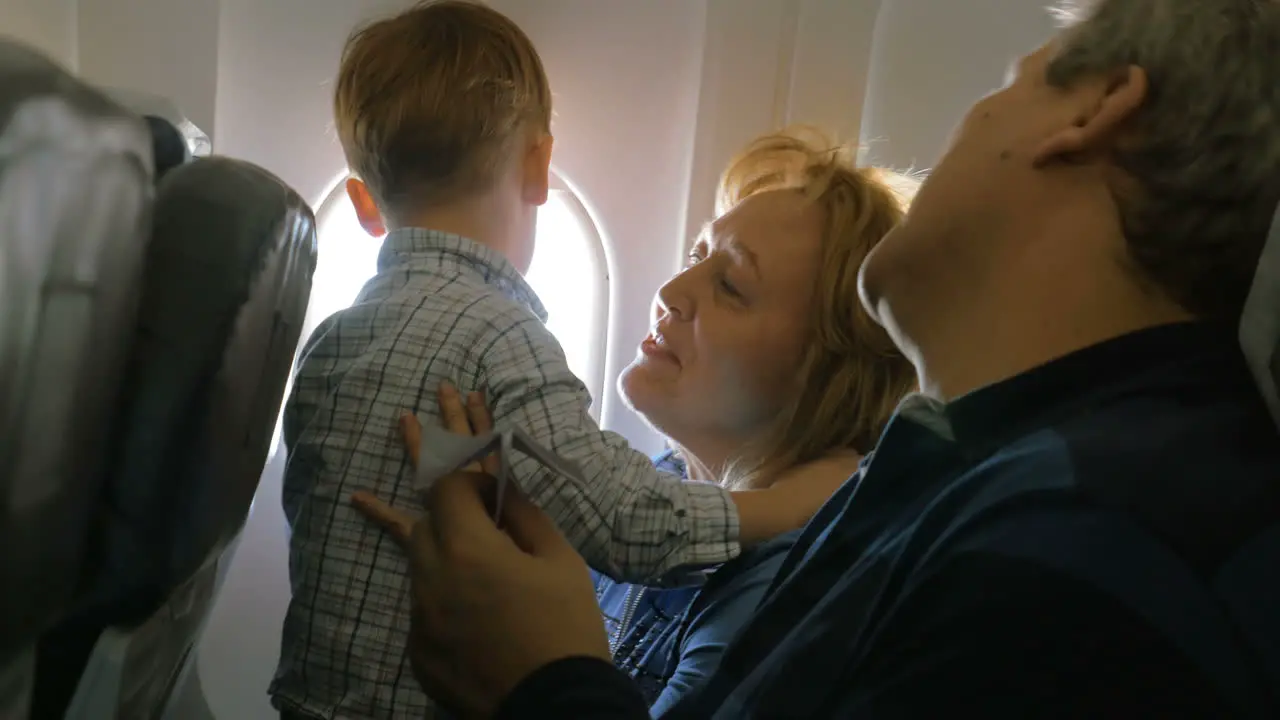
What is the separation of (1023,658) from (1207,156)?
0.34 m

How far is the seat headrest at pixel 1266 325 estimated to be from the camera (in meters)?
0.44

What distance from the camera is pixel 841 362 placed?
1.07 m

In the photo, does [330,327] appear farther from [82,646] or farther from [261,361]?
[82,646]

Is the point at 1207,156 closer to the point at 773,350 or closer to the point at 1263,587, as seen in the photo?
the point at 1263,587

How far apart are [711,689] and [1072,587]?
273 millimetres

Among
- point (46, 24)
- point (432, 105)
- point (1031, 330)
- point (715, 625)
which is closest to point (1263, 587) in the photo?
point (1031, 330)

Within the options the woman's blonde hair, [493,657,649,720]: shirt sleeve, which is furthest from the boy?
[493,657,649,720]: shirt sleeve

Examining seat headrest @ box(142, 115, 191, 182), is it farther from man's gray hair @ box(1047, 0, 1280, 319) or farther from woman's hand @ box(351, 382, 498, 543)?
man's gray hair @ box(1047, 0, 1280, 319)

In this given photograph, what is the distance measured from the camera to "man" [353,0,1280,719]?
14.9 inches

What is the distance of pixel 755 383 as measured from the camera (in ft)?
3.58

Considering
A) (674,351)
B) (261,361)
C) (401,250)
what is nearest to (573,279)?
(674,351)

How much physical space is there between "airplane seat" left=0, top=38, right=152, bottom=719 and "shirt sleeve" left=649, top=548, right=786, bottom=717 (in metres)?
0.50

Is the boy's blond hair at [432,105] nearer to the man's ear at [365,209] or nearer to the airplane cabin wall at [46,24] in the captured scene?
the man's ear at [365,209]

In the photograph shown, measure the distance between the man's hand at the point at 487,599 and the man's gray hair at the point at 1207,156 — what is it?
42 cm
